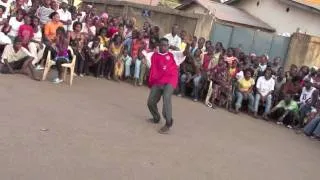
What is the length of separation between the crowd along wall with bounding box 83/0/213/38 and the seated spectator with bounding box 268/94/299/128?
6338 millimetres

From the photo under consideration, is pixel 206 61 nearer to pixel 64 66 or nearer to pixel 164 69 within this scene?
pixel 64 66

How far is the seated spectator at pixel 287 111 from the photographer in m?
14.1

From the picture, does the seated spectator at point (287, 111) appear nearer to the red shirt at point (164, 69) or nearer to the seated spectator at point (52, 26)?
the red shirt at point (164, 69)

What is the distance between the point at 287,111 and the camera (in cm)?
1418

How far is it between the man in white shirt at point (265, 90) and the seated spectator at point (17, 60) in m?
5.47

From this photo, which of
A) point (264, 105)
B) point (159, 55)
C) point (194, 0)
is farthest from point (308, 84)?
point (194, 0)

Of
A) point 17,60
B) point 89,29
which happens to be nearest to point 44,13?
point 89,29

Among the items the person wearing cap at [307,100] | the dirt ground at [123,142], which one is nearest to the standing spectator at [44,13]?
the dirt ground at [123,142]

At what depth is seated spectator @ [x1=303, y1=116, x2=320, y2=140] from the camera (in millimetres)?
12466

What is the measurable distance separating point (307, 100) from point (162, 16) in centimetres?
892

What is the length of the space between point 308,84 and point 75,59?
571 centimetres

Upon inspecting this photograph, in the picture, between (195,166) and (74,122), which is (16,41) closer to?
(74,122)

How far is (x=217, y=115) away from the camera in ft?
43.5

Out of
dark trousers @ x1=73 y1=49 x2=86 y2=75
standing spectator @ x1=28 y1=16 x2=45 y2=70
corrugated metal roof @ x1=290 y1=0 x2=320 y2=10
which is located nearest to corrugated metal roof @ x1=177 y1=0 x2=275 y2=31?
corrugated metal roof @ x1=290 y1=0 x2=320 y2=10
